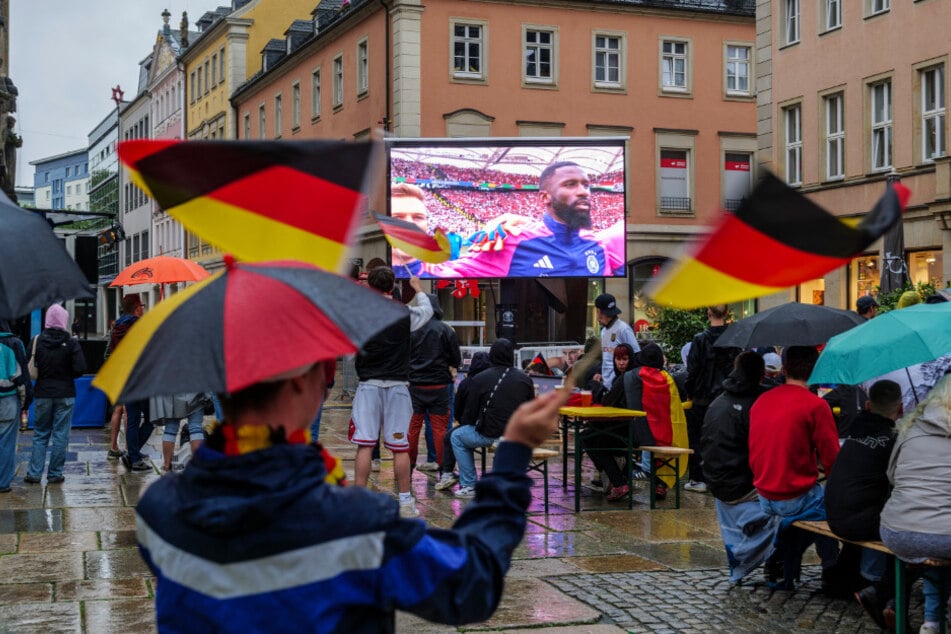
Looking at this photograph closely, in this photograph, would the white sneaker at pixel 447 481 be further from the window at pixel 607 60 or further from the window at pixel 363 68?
the window at pixel 607 60

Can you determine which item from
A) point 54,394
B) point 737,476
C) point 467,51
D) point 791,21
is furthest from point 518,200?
point 737,476

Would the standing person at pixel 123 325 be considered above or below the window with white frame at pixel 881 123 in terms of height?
below

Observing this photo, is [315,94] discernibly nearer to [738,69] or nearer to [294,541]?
[738,69]

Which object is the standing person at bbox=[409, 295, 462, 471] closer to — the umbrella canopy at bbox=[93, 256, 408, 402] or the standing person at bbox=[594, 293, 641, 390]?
the standing person at bbox=[594, 293, 641, 390]

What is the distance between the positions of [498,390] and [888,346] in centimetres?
489

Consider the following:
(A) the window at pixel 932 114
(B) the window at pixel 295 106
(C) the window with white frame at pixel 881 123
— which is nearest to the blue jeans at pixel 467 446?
(A) the window at pixel 932 114

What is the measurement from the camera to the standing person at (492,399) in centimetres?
1144

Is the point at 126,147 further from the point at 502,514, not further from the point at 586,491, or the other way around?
the point at 586,491

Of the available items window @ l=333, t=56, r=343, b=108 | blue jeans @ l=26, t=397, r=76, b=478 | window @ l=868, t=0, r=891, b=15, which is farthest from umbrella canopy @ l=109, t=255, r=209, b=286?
window @ l=333, t=56, r=343, b=108

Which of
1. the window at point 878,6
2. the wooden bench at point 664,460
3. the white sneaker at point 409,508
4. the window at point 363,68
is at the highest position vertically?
the window at point 363,68

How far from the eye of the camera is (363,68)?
43.3 meters

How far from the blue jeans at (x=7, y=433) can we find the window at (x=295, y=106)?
132ft

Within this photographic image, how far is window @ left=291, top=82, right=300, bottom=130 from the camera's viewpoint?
51.4 meters

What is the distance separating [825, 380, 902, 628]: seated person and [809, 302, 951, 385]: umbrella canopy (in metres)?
0.14
